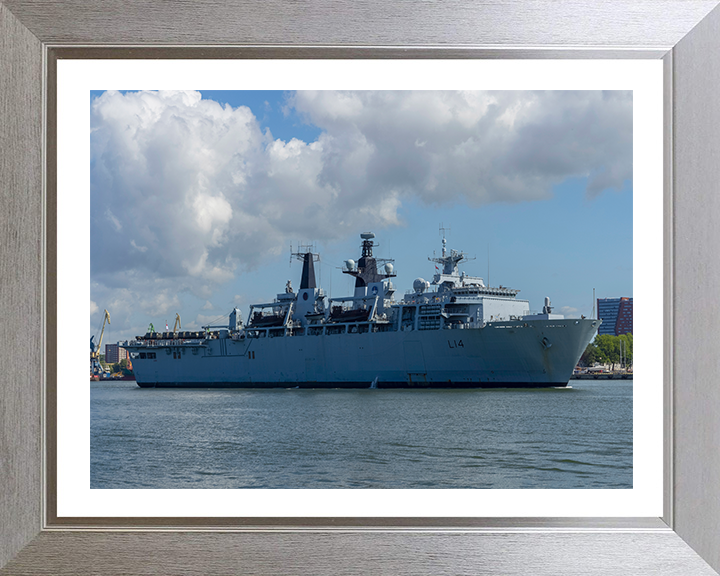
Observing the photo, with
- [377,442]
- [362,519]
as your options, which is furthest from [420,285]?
[362,519]

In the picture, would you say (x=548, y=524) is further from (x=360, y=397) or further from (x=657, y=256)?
(x=360, y=397)

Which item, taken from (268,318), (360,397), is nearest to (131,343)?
(268,318)

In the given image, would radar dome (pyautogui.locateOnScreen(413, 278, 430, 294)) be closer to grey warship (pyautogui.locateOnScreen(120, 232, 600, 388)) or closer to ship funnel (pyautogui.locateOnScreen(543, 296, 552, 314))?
grey warship (pyautogui.locateOnScreen(120, 232, 600, 388))

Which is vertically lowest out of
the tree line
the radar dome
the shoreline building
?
the tree line

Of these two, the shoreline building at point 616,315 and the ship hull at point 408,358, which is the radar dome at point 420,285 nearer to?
Answer: the ship hull at point 408,358

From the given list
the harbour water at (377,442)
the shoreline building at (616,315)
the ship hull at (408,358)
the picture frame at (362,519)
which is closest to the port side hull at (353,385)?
the ship hull at (408,358)

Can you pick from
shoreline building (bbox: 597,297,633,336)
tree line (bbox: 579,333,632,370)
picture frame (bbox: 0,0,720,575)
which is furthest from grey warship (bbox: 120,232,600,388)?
picture frame (bbox: 0,0,720,575)

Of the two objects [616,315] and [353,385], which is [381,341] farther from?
[616,315]
